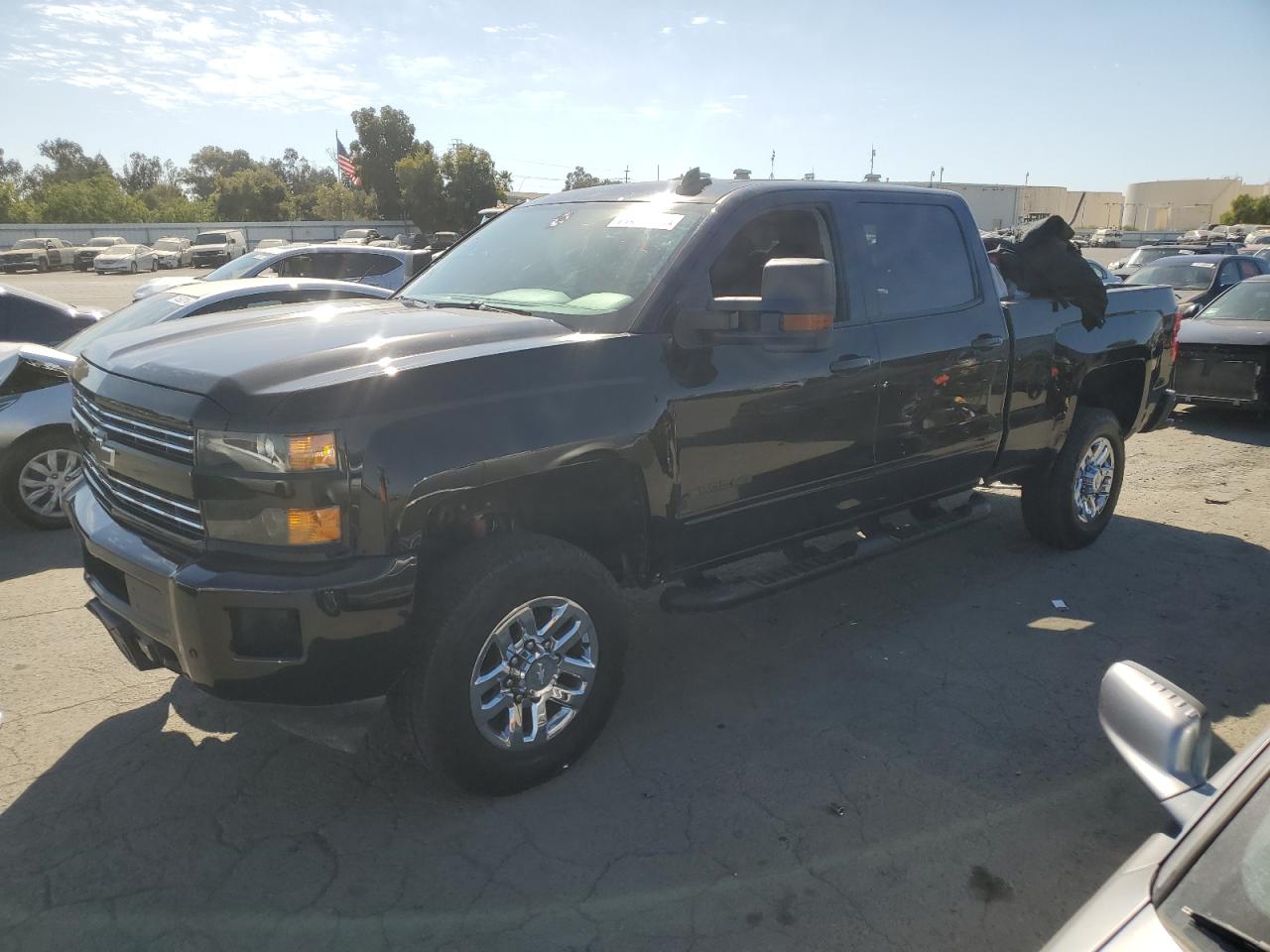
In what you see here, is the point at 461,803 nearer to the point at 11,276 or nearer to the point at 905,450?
the point at 905,450

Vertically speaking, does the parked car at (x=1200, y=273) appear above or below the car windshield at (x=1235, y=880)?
below

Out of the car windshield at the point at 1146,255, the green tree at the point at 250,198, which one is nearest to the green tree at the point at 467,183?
the green tree at the point at 250,198

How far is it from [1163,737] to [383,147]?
65.1 m

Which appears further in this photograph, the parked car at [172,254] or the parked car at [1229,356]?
the parked car at [172,254]

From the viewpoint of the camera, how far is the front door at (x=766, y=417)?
3.59 meters

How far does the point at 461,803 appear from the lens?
3.26m

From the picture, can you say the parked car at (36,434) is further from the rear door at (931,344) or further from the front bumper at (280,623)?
the rear door at (931,344)

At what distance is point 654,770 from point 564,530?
964 mm

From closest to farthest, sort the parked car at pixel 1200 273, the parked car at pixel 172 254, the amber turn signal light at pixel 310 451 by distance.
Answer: the amber turn signal light at pixel 310 451 < the parked car at pixel 1200 273 < the parked car at pixel 172 254

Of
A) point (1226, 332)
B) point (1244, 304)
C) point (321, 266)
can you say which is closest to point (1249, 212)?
point (1244, 304)

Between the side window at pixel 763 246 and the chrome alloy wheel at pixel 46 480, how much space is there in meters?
4.64

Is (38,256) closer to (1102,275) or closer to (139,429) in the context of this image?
(1102,275)

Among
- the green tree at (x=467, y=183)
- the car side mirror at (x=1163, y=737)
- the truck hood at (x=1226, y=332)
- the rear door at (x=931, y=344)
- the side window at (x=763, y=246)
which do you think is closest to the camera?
the car side mirror at (x=1163, y=737)

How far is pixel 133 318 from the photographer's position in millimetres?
7496
